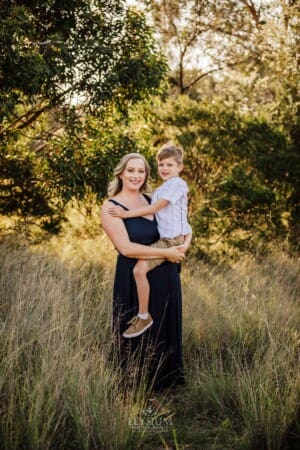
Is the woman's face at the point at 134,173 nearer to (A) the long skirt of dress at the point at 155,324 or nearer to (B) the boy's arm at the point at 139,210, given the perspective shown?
(B) the boy's arm at the point at 139,210

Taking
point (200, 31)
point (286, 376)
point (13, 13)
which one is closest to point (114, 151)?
point (13, 13)

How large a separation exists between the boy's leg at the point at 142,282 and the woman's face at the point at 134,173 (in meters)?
0.65

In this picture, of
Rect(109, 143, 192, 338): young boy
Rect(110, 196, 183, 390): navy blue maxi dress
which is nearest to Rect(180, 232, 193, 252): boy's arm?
Rect(109, 143, 192, 338): young boy

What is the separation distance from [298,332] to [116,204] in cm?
262

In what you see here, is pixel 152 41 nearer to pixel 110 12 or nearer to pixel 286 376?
pixel 110 12

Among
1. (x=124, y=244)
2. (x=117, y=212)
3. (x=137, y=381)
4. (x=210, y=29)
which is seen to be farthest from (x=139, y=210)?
(x=210, y=29)

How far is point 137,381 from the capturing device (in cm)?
476

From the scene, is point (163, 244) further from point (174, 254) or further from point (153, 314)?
point (153, 314)

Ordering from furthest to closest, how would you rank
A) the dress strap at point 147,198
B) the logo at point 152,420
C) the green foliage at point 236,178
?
1. the green foliage at point 236,178
2. the dress strap at point 147,198
3. the logo at point 152,420

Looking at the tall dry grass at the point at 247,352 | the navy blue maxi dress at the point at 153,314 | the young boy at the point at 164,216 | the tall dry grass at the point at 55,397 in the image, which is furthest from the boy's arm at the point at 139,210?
the tall dry grass at the point at 247,352

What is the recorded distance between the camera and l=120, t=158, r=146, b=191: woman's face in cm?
476

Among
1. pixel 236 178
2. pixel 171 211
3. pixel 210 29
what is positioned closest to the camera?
pixel 171 211

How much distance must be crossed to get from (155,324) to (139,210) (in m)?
0.99

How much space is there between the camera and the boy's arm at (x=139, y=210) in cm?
461
